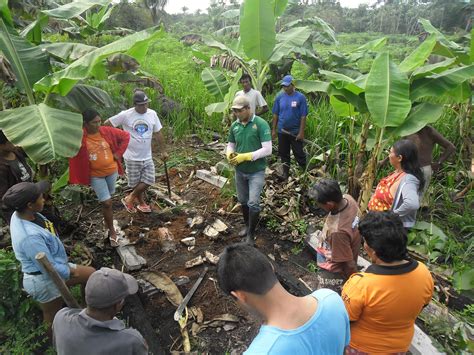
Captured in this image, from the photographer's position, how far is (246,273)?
4.49ft

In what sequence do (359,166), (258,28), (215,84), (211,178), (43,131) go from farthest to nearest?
A: (215,84)
(211,178)
(258,28)
(359,166)
(43,131)

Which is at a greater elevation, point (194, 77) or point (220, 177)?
point (194, 77)

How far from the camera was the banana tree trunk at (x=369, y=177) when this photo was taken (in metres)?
3.88

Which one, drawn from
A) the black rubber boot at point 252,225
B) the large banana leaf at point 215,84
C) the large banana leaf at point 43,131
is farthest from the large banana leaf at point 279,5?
the large banana leaf at point 43,131

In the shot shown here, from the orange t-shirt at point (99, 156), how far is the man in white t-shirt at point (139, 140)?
65cm

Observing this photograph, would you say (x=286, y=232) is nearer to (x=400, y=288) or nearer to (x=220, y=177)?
(x=220, y=177)

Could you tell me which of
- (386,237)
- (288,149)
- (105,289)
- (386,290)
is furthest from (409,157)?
(288,149)

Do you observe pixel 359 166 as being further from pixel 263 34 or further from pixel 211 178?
pixel 263 34

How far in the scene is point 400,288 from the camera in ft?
5.98

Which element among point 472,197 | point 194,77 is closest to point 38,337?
point 472,197

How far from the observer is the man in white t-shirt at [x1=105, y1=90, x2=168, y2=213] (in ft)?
15.0

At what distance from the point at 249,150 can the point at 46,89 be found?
7.14 ft

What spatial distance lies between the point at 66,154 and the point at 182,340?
6.18ft

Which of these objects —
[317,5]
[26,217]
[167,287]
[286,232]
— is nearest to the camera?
[26,217]
